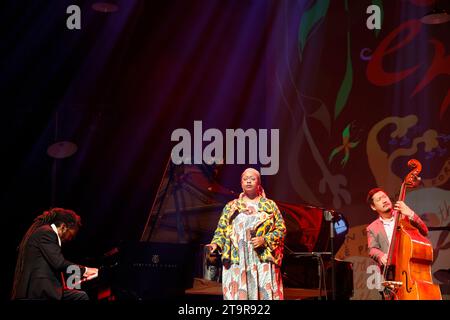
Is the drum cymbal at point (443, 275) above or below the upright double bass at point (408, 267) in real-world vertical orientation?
below

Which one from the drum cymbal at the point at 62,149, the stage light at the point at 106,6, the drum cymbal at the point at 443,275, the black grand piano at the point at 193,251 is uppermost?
the stage light at the point at 106,6

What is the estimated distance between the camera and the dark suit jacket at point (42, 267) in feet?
15.7

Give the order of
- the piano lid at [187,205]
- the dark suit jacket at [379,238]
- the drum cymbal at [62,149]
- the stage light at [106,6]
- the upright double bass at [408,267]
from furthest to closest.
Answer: the stage light at [106,6], the drum cymbal at [62,149], the piano lid at [187,205], the dark suit jacket at [379,238], the upright double bass at [408,267]

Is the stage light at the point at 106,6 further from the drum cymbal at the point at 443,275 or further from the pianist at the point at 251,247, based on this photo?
the drum cymbal at the point at 443,275

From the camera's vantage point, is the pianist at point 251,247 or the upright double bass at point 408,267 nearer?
the upright double bass at point 408,267

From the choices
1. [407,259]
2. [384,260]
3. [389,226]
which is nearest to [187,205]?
[389,226]

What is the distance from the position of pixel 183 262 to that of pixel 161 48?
4.04m

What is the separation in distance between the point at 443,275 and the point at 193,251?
317cm

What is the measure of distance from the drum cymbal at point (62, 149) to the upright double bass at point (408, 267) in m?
3.92

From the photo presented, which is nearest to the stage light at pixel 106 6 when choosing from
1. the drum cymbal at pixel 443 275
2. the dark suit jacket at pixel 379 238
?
the dark suit jacket at pixel 379 238

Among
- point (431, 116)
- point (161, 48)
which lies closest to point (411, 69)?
point (431, 116)

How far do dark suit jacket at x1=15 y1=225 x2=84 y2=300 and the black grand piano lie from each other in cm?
95

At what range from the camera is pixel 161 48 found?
882cm
